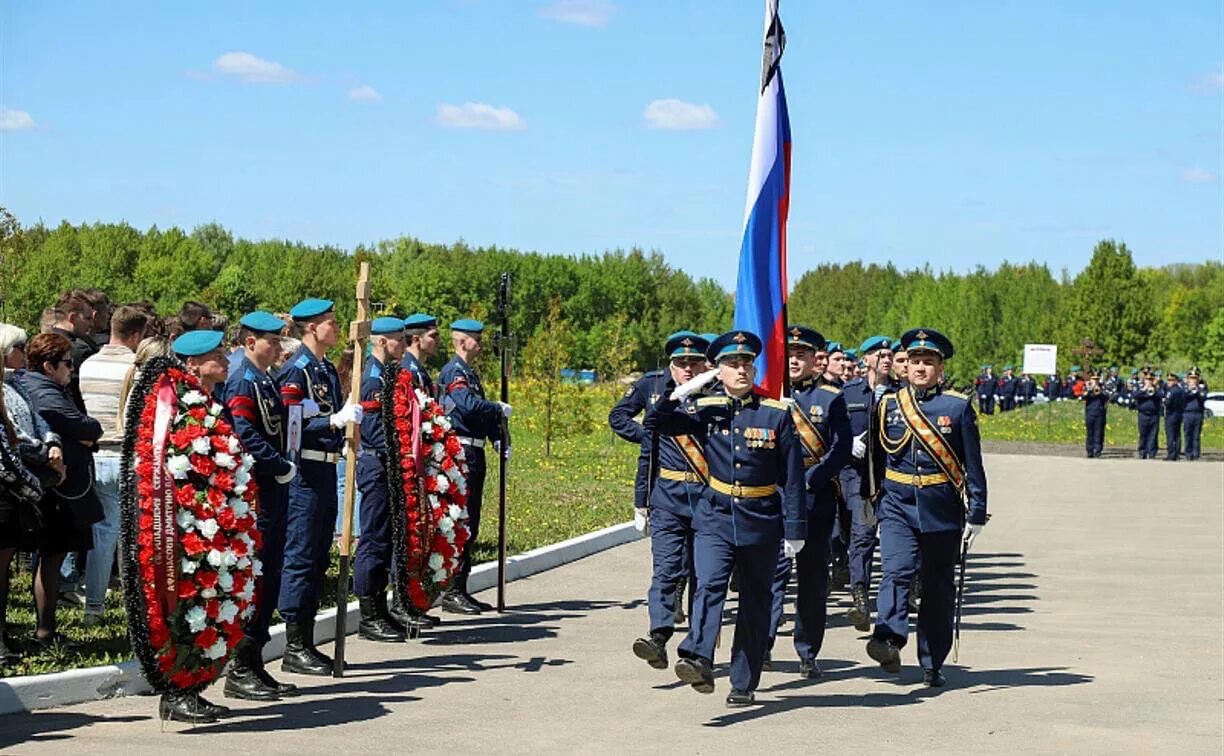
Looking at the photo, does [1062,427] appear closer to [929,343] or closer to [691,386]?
[929,343]

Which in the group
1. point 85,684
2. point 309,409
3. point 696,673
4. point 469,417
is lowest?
point 85,684

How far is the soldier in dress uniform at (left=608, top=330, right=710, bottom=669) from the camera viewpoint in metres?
9.73

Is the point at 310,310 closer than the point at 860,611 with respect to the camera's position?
Yes

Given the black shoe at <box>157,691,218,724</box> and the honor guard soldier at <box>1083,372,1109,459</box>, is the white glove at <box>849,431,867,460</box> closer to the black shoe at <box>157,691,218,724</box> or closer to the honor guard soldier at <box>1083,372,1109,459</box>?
the black shoe at <box>157,691,218,724</box>

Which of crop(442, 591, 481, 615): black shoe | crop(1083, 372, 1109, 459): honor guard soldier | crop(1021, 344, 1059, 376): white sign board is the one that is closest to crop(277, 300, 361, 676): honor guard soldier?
crop(442, 591, 481, 615): black shoe

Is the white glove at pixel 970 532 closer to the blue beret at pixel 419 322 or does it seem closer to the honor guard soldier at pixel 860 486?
the honor guard soldier at pixel 860 486

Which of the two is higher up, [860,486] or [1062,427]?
[860,486]

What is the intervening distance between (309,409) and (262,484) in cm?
77

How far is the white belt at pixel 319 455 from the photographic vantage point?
374 inches

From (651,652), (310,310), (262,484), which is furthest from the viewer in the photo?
(310,310)

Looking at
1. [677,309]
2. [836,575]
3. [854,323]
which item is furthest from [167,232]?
[836,575]

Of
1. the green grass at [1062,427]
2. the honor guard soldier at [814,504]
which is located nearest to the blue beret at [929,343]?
the honor guard soldier at [814,504]

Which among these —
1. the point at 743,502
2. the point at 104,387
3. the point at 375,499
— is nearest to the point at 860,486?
the point at 743,502

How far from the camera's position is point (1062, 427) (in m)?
51.9
